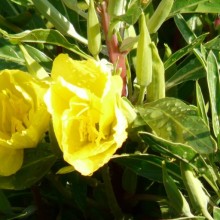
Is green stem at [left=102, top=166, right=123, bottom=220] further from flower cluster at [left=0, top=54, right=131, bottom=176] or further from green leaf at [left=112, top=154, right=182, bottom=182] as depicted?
flower cluster at [left=0, top=54, right=131, bottom=176]

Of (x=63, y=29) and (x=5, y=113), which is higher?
(x=63, y=29)

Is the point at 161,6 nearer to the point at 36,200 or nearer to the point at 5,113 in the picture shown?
the point at 5,113

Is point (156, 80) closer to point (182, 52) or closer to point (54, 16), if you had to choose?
point (182, 52)

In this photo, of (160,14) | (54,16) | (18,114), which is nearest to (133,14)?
(160,14)

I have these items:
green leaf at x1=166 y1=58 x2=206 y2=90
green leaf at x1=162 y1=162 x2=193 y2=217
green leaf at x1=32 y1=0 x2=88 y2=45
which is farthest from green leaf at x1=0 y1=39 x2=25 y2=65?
green leaf at x1=162 y1=162 x2=193 y2=217

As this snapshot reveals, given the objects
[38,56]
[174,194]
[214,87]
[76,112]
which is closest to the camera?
[76,112]

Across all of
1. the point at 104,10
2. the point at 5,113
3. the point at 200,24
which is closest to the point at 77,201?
the point at 5,113

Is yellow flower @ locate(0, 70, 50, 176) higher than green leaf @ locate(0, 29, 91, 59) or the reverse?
the reverse
